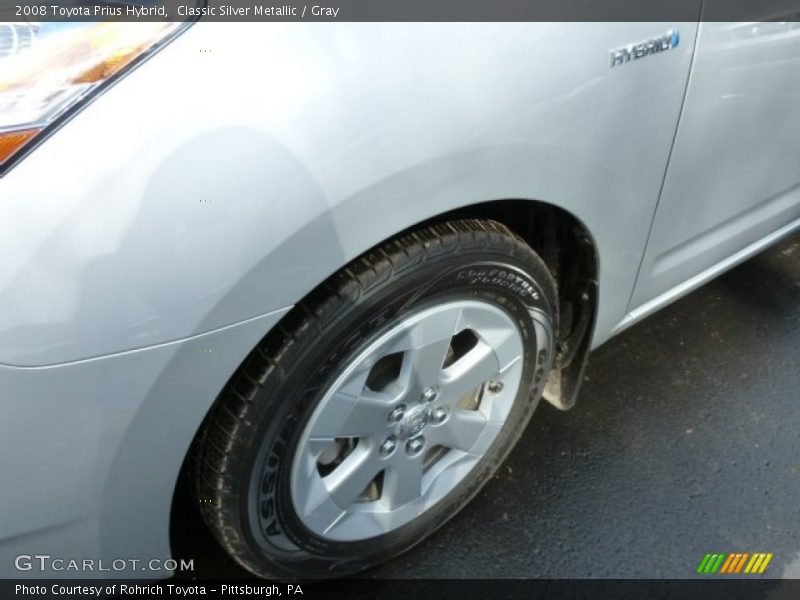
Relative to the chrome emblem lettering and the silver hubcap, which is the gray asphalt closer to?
the silver hubcap

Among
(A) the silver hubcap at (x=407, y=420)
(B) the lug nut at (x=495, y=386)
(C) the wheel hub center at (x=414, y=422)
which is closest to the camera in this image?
(A) the silver hubcap at (x=407, y=420)

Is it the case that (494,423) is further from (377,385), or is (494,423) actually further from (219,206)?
(219,206)

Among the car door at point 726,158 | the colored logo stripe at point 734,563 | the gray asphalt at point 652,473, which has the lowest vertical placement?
the colored logo stripe at point 734,563

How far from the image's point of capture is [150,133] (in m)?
0.99

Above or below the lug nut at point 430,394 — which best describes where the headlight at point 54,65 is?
above

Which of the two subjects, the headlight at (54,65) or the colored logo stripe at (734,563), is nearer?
the headlight at (54,65)

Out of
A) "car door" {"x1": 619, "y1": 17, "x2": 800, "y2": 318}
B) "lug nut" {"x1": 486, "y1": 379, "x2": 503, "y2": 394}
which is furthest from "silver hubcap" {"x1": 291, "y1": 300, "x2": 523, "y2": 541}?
"car door" {"x1": 619, "y1": 17, "x2": 800, "y2": 318}

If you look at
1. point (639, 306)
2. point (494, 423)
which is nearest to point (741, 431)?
point (639, 306)

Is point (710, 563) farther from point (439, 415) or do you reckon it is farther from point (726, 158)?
point (726, 158)

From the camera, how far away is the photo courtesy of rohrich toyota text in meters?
1.01

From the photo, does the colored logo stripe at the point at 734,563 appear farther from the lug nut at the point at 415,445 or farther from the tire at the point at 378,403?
Result: the lug nut at the point at 415,445

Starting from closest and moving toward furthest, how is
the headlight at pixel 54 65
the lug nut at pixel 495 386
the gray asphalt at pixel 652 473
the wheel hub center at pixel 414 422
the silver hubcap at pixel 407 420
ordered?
the headlight at pixel 54 65, the silver hubcap at pixel 407 420, the wheel hub center at pixel 414 422, the lug nut at pixel 495 386, the gray asphalt at pixel 652 473

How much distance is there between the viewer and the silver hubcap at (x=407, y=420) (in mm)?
1391

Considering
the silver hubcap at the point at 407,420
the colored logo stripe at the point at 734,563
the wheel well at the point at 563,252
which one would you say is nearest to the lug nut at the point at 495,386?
the silver hubcap at the point at 407,420
